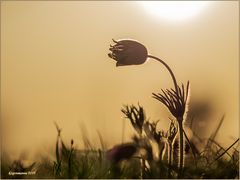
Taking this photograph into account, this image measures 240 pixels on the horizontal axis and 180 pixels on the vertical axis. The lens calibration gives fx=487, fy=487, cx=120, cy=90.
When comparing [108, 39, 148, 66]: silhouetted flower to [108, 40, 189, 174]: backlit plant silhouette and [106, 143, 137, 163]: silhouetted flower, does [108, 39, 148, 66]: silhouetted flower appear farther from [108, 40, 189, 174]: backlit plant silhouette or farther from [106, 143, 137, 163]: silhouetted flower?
[106, 143, 137, 163]: silhouetted flower

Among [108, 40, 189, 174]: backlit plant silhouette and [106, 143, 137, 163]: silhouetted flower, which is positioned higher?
[108, 40, 189, 174]: backlit plant silhouette

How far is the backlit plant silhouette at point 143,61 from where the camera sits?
248 cm

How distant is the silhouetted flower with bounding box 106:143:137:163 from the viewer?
256 centimetres

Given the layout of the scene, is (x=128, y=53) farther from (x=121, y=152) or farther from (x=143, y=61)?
(x=121, y=152)

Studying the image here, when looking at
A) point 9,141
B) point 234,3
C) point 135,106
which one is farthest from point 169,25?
point 9,141

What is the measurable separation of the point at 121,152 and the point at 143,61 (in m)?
0.51

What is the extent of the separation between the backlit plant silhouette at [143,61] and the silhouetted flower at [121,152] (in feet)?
0.99

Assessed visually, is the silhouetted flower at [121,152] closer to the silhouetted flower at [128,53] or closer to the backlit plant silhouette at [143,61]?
the backlit plant silhouette at [143,61]

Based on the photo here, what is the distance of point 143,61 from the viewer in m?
2.54

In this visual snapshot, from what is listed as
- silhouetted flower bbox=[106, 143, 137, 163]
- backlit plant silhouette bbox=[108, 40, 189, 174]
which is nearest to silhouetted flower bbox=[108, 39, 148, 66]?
backlit plant silhouette bbox=[108, 40, 189, 174]

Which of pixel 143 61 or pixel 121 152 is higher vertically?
pixel 143 61

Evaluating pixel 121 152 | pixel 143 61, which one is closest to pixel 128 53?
pixel 143 61

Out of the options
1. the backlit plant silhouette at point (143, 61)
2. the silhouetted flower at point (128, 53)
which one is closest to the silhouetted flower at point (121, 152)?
the backlit plant silhouette at point (143, 61)

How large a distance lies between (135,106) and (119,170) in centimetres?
37
